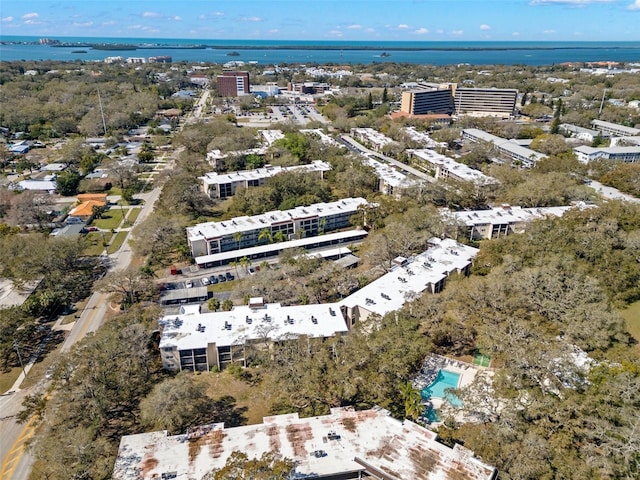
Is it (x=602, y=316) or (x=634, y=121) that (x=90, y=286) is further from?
(x=634, y=121)

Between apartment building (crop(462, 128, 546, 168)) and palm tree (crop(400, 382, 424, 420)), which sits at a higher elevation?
apartment building (crop(462, 128, 546, 168))

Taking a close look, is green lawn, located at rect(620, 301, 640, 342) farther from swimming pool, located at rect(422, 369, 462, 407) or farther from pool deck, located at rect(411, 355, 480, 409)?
swimming pool, located at rect(422, 369, 462, 407)

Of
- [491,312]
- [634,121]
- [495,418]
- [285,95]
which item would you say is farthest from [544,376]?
[285,95]

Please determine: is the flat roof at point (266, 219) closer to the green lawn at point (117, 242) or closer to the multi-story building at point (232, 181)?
the green lawn at point (117, 242)

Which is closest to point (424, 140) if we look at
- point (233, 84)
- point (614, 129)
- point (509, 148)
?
point (509, 148)

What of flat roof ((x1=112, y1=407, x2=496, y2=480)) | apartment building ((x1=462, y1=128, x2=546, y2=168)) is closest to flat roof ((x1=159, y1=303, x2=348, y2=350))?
flat roof ((x1=112, y1=407, x2=496, y2=480))

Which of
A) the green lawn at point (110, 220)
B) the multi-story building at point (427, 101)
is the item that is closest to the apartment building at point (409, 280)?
the green lawn at point (110, 220)
